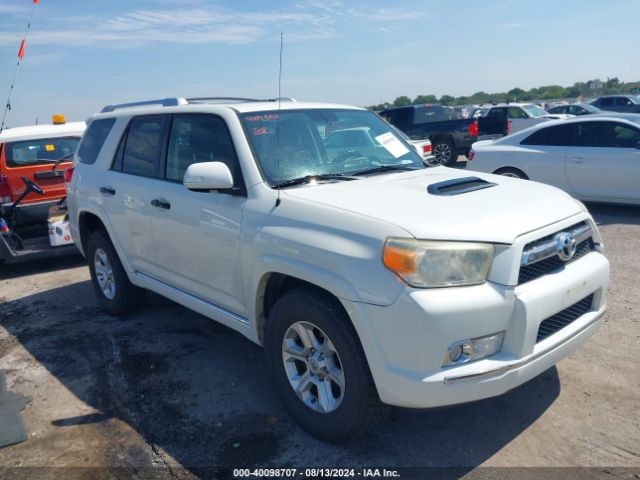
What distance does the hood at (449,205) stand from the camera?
283 cm

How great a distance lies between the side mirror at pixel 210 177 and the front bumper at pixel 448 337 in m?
1.19

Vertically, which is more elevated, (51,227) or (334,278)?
(334,278)

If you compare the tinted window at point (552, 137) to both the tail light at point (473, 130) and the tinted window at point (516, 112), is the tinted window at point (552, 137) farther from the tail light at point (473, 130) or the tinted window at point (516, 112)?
the tinted window at point (516, 112)

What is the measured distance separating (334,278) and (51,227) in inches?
206

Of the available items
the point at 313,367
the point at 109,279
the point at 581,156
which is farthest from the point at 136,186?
the point at 581,156

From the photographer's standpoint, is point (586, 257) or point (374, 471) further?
point (586, 257)

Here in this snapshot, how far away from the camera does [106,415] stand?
12.2 ft

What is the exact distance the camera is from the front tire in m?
2.92

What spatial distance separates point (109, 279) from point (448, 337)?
3.87 meters

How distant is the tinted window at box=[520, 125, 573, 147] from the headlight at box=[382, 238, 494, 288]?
7081 millimetres

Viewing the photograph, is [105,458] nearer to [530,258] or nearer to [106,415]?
[106,415]

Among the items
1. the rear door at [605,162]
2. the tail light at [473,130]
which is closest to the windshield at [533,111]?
the tail light at [473,130]

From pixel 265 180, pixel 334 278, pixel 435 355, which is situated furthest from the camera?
pixel 265 180

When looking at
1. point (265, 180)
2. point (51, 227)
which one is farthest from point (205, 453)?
point (51, 227)
